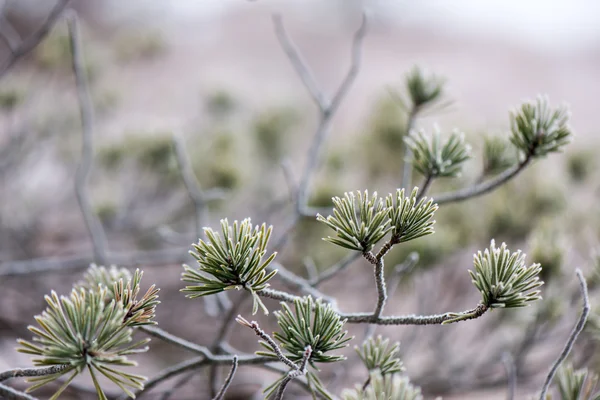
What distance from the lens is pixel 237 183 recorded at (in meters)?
0.59

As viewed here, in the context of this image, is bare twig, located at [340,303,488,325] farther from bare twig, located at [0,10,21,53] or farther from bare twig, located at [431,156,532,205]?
bare twig, located at [0,10,21,53]

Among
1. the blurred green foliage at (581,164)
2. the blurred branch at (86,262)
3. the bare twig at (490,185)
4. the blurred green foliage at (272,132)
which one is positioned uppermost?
the blurred green foliage at (272,132)

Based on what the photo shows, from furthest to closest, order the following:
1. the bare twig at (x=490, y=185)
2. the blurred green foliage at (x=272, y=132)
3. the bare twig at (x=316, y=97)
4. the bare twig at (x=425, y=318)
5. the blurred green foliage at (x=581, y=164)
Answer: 1. the blurred green foliage at (x=272, y=132)
2. the blurred green foliage at (x=581, y=164)
3. the bare twig at (x=316, y=97)
4. the bare twig at (x=490, y=185)
5. the bare twig at (x=425, y=318)

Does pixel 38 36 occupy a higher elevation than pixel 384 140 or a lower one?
lower

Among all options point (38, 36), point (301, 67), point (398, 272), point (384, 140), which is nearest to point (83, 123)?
point (38, 36)

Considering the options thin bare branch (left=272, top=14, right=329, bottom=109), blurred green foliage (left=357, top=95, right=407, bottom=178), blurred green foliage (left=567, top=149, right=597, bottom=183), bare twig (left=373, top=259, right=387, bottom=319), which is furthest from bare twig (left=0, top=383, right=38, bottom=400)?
blurred green foliage (left=567, top=149, right=597, bottom=183)

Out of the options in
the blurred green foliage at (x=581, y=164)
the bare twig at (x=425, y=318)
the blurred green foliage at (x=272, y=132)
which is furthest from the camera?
the blurred green foliage at (x=272, y=132)

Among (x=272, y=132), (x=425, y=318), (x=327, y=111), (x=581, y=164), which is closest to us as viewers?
(x=425, y=318)

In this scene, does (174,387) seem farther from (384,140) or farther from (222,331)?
(384,140)

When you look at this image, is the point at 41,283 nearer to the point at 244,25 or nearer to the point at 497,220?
the point at 497,220

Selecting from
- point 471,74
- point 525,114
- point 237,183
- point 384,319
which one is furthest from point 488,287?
point 471,74

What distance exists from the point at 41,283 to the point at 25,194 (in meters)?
0.34

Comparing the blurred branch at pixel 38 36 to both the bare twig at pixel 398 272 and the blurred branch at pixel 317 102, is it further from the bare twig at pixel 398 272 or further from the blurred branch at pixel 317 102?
the bare twig at pixel 398 272

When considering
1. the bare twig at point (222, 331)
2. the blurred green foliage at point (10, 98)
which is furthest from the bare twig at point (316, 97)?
the blurred green foliage at point (10, 98)
